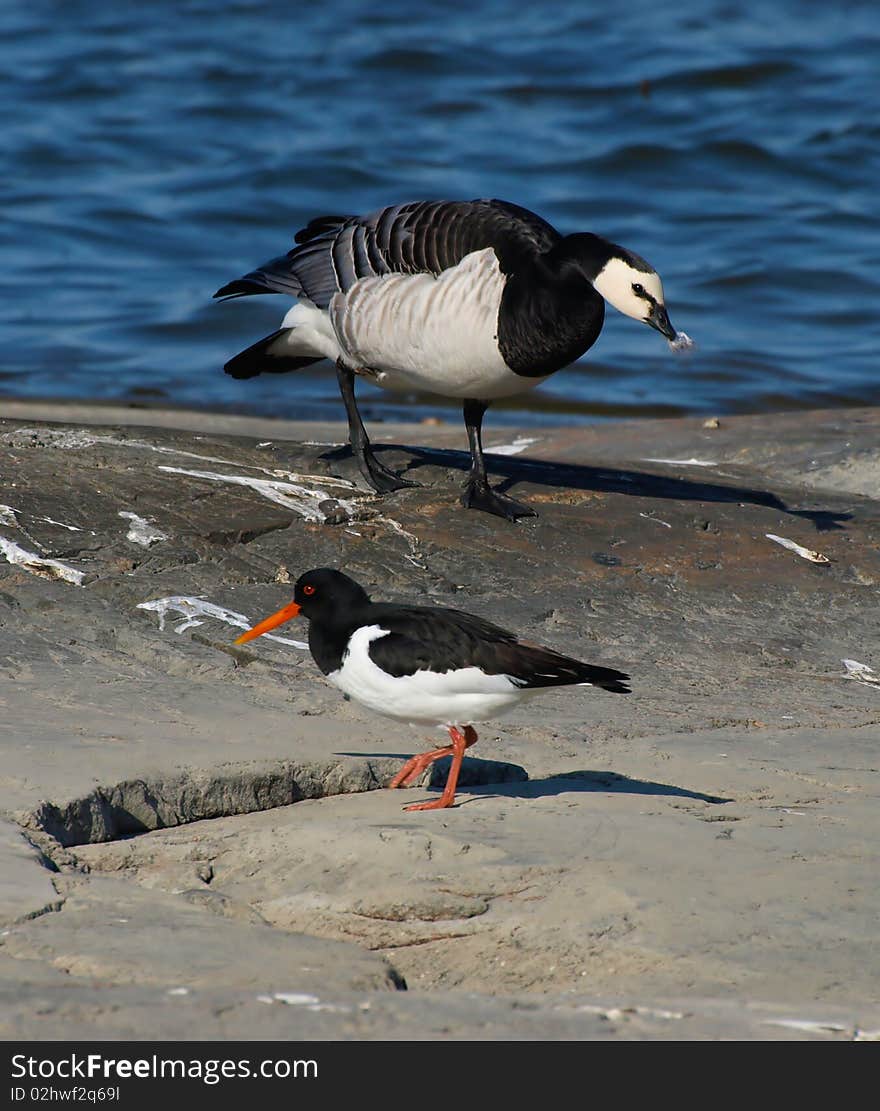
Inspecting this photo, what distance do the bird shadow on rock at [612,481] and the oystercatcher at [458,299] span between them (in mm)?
438

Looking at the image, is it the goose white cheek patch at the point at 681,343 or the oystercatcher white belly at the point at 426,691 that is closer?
the oystercatcher white belly at the point at 426,691

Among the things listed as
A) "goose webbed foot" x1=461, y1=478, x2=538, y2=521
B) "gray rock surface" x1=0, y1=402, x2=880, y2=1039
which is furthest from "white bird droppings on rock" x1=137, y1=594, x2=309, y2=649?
"goose webbed foot" x1=461, y1=478, x2=538, y2=521

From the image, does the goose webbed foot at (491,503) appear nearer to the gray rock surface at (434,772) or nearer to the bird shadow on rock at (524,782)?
the gray rock surface at (434,772)

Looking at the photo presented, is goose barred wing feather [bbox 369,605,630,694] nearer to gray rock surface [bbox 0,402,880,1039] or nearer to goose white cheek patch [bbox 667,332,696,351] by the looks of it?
gray rock surface [bbox 0,402,880,1039]

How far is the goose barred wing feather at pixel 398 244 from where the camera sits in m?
7.18

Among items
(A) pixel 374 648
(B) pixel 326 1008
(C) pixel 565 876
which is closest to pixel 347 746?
(A) pixel 374 648

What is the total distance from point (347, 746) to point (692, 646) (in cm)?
189

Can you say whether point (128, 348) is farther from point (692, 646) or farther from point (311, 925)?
point (311, 925)

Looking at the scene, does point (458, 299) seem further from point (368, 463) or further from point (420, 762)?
point (420, 762)

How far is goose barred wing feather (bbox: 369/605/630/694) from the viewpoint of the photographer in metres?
4.56

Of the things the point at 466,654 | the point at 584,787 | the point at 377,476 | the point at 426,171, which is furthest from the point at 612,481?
the point at 426,171

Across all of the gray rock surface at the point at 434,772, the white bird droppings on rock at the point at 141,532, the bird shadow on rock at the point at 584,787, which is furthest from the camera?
the white bird droppings on rock at the point at 141,532

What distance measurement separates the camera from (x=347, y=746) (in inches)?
196

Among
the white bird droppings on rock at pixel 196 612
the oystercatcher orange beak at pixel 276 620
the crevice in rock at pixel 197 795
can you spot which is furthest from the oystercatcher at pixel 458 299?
the crevice in rock at pixel 197 795
